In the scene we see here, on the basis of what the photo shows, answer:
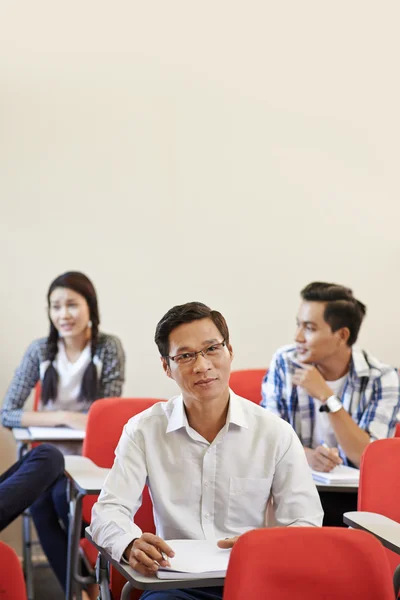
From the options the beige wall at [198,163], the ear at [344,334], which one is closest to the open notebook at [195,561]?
the ear at [344,334]

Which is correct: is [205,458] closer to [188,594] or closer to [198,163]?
[188,594]

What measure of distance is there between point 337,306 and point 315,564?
6.70ft

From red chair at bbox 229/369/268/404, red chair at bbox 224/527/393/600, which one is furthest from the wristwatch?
red chair at bbox 224/527/393/600

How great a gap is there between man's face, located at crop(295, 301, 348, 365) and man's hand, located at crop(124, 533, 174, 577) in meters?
1.68

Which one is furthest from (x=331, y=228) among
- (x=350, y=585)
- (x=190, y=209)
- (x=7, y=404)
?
(x=350, y=585)

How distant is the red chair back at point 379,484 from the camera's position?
2.56m

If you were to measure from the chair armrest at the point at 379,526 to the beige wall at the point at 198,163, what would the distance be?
253 cm

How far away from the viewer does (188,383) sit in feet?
7.80

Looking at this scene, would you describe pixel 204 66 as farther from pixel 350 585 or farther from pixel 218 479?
pixel 350 585

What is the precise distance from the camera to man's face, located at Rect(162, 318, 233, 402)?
237 cm

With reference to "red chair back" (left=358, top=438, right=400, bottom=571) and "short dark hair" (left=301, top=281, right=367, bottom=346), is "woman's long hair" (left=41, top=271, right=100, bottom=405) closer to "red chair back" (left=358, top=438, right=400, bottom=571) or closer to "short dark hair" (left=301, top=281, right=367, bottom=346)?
"short dark hair" (left=301, top=281, right=367, bottom=346)

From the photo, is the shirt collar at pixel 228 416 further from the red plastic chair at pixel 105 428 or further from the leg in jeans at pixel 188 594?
the red plastic chair at pixel 105 428

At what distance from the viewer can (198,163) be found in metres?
4.85

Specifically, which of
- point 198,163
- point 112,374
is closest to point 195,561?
point 112,374
